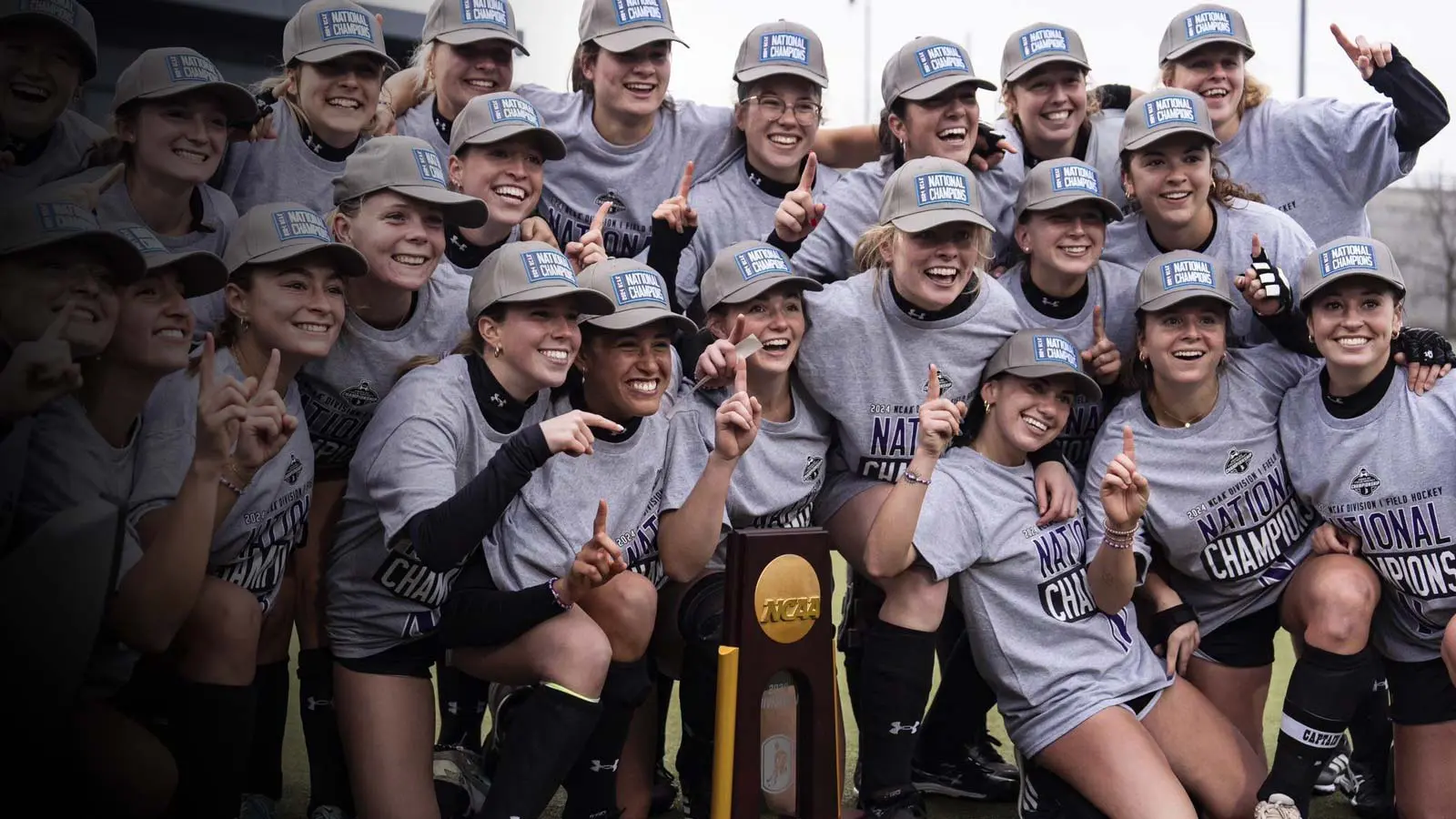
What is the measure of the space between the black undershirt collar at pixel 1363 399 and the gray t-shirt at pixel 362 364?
7.70ft

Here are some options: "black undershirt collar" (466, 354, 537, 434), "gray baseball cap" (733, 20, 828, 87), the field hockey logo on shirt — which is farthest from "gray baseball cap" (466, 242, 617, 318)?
the field hockey logo on shirt

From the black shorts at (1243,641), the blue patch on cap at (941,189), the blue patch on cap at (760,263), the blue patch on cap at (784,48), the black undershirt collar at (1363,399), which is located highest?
the blue patch on cap at (784,48)

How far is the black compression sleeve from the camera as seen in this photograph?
3.06 m

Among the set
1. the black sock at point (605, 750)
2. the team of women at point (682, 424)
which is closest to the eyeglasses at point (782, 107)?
the team of women at point (682, 424)

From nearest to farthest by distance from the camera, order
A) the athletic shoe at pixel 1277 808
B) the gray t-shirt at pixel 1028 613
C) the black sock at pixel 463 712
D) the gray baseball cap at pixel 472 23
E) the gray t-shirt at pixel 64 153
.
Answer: the gray t-shirt at pixel 64 153, the athletic shoe at pixel 1277 808, the gray t-shirt at pixel 1028 613, the black sock at pixel 463 712, the gray baseball cap at pixel 472 23

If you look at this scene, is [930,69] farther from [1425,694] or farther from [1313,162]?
[1425,694]

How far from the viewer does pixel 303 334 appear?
3.31 metres

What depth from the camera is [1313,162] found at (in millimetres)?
4516

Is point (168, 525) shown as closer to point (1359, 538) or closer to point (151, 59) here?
point (151, 59)

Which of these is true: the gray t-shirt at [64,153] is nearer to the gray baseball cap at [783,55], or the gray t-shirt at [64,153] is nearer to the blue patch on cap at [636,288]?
the blue patch on cap at [636,288]

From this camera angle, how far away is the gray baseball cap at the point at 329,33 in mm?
3818

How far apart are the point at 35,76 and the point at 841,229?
7.30 feet

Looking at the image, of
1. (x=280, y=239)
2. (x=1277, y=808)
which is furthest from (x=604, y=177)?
(x=1277, y=808)

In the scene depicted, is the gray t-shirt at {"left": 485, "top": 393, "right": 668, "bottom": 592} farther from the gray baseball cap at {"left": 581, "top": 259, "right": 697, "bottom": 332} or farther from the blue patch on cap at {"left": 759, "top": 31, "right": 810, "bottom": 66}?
the blue patch on cap at {"left": 759, "top": 31, "right": 810, "bottom": 66}
